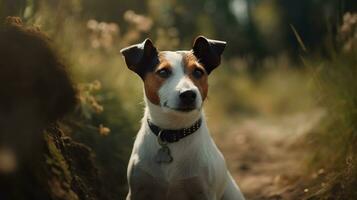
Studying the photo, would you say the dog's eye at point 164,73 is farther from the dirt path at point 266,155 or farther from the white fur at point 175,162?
the dirt path at point 266,155

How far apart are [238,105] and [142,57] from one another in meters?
10.8

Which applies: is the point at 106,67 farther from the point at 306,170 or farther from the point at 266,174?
the point at 306,170

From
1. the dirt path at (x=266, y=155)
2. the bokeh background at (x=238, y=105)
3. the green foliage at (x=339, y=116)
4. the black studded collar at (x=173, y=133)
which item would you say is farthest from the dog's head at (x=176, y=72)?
the dirt path at (x=266, y=155)

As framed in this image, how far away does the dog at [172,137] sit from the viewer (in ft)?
17.4

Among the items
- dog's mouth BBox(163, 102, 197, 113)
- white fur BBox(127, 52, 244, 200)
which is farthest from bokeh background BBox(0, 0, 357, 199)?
dog's mouth BBox(163, 102, 197, 113)

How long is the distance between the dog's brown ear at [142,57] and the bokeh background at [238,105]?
546mm

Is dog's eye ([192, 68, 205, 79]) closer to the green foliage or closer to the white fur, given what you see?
the white fur

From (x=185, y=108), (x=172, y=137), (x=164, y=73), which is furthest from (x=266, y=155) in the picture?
(x=185, y=108)

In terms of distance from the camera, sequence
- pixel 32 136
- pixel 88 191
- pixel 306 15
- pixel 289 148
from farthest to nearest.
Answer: pixel 306 15 < pixel 289 148 < pixel 88 191 < pixel 32 136

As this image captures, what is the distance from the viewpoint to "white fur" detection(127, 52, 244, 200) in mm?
5305

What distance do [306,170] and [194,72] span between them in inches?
103

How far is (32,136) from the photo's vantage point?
4.66 metres

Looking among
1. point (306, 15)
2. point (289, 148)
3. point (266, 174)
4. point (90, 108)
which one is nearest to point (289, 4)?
point (306, 15)

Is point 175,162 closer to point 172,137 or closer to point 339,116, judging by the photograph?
point 172,137
